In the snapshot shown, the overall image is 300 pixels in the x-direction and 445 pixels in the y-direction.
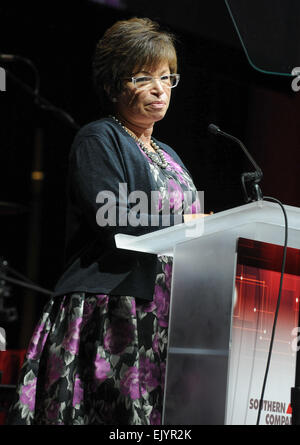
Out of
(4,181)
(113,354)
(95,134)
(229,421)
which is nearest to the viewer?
(229,421)

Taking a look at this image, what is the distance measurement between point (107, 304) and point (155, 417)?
0.95 ft

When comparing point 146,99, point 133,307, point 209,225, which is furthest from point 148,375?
point 146,99

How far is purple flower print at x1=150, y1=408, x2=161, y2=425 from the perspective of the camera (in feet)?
5.55

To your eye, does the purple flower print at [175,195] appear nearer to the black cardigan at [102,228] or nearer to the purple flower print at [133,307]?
the black cardigan at [102,228]

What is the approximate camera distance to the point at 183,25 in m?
3.20

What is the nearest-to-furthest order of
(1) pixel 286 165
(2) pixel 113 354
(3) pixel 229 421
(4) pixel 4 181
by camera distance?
1. (3) pixel 229 421
2. (2) pixel 113 354
3. (1) pixel 286 165
4. (4) pixel 4 181

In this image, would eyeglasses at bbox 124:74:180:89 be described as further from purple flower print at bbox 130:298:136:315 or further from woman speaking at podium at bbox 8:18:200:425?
purple flower print at bbox 130:298:136:315

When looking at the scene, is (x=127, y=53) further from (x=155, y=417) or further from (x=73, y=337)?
(x=155, y=417)

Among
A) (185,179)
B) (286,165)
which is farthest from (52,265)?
(185,179)

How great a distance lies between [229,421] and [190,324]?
9.2 inches

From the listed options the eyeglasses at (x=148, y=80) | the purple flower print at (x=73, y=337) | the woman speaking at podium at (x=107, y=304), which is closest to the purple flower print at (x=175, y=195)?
the woman speaking at podium at (x=107, y=304)

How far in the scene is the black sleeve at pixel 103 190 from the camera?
1.69 metres

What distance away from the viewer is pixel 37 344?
1.79 metres
